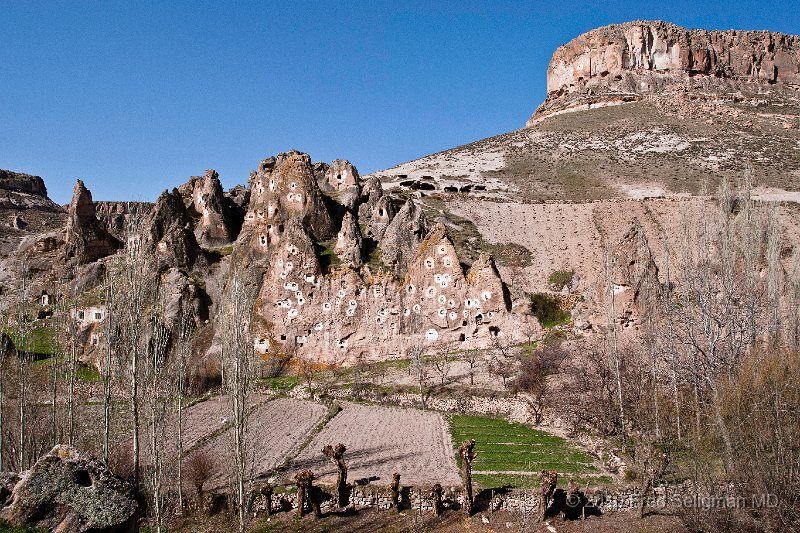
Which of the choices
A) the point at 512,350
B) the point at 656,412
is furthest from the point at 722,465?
the point at 512,350

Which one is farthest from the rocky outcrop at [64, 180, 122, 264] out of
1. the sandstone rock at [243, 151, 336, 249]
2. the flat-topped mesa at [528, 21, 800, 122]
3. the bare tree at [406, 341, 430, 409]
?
the flat-topped mesa at [528, 21, 800, 122]

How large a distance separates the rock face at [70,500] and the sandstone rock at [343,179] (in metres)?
50.7

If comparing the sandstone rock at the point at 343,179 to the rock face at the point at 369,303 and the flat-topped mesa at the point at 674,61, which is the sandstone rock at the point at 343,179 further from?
the flat-topped mesa at the point at 674,61

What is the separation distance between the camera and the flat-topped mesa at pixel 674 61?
12406cm

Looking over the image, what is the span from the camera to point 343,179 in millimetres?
61562

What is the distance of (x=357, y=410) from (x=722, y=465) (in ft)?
61.2

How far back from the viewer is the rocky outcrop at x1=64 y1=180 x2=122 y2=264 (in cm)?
4931

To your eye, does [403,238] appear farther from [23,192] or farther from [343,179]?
[23,192]

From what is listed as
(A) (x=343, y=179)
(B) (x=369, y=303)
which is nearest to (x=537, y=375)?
(B) (x=369, y=303)

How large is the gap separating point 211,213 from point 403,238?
19522 millimetres

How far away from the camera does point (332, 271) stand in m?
41.5

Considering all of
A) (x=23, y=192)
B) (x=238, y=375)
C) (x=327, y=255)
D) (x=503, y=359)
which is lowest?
(x=503, y=359)

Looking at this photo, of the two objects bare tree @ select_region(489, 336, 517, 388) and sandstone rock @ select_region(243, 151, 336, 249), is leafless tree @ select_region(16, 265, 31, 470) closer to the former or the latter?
bare tree @ select_region(489, 336, 517, 388)

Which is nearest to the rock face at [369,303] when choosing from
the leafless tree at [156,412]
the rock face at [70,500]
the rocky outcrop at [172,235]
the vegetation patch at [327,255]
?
the vegetation patch at [327,255]
